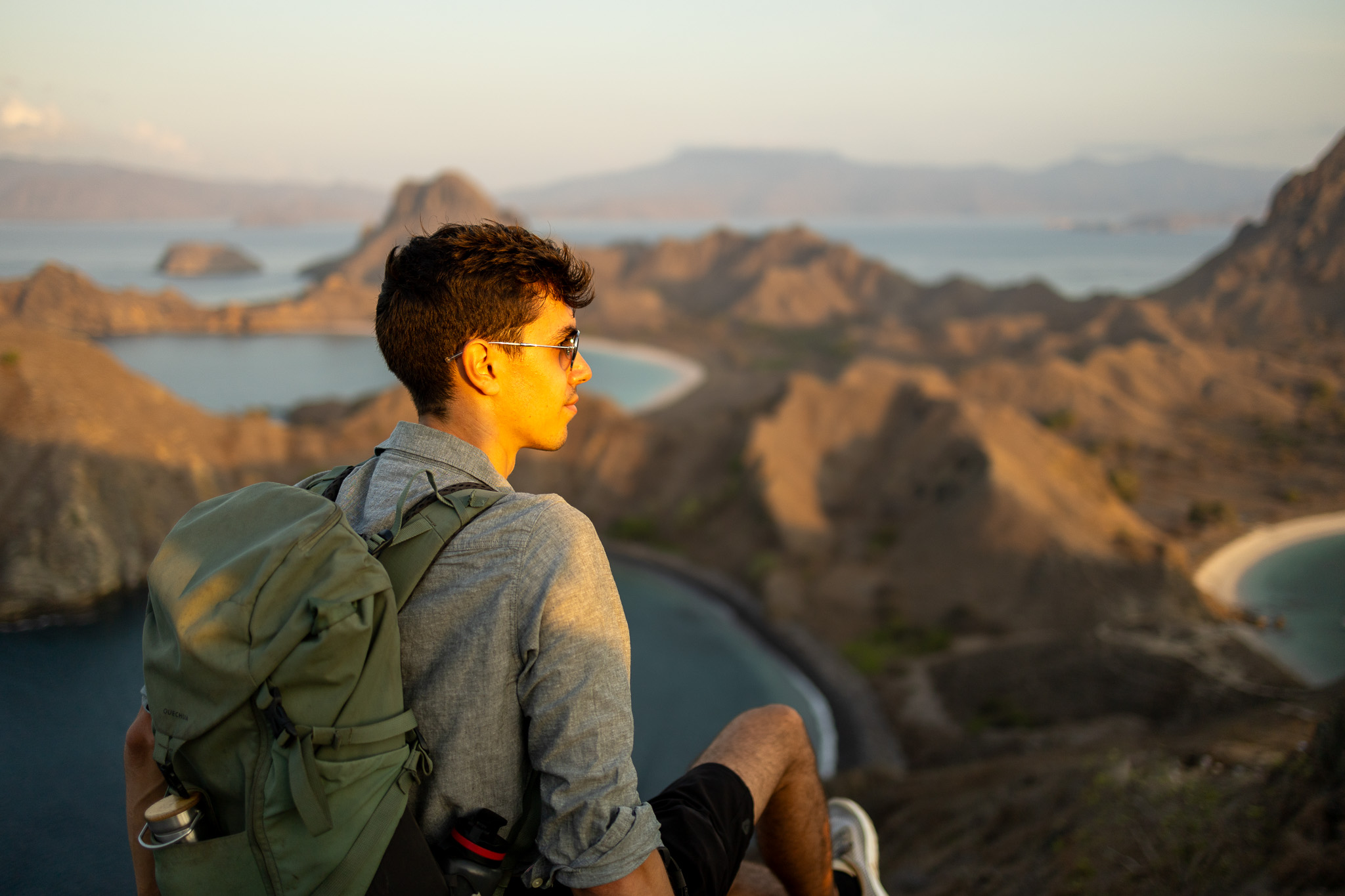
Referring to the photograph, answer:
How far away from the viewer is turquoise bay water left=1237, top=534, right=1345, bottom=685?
17.0m

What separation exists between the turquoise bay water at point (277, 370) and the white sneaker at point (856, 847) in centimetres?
4255

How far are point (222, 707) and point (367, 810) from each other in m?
0.29

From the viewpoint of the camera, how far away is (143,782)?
171 centimetres

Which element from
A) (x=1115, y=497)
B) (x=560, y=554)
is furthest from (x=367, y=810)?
(x=1115, y=497)

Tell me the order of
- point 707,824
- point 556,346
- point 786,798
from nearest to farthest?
point 556,346
point 707,824
point 786,798

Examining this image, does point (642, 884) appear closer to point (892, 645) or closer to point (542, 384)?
point (542, 384)

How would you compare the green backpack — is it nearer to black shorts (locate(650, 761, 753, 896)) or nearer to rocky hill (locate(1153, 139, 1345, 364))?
black shorts (locate(650, 761, 753, 896))

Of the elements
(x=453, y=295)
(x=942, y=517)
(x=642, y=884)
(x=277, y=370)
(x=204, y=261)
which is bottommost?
(x=277, y=370)

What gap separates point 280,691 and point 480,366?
712mm

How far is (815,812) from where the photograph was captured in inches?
96.5

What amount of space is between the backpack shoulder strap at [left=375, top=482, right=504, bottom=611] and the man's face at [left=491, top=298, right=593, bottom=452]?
0.83 ft

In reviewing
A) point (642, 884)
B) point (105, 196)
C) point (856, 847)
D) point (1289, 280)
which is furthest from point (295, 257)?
point (642, 884)

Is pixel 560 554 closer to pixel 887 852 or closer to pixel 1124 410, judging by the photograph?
pixel 887 852

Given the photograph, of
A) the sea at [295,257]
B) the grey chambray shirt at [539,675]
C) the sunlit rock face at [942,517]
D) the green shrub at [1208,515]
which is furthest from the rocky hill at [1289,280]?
the grey chambray shirt at [539,675]
